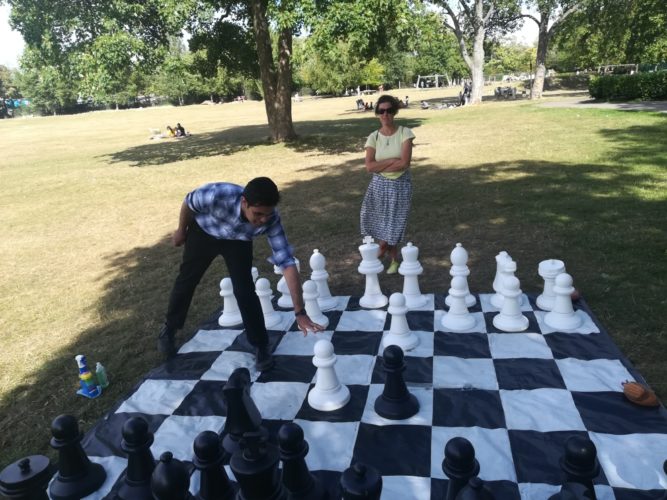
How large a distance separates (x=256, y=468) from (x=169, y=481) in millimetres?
255

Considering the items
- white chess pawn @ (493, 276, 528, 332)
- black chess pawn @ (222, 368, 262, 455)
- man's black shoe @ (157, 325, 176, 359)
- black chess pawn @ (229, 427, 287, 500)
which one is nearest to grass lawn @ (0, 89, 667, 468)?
man's black shoe @ (157, 325, 176, 359)

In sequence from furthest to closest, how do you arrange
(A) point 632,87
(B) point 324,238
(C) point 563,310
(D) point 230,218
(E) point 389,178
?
1. (A) point 632,87
2. (B) point 324,238
3. (E) point 389,178
4. (C) point 563,310
5. (D) point 230,218

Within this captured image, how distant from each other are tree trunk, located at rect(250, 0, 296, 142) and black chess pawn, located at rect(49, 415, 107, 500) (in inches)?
418

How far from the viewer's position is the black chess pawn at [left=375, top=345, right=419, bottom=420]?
201cm

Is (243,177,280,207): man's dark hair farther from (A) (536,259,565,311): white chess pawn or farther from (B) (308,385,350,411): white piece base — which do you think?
(A) (536,259,565,311): white chess pawn

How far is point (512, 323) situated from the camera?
2676mm

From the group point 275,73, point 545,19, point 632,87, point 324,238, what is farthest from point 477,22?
point 324,238

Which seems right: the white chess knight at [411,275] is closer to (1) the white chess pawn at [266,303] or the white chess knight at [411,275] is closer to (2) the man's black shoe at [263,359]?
(1) the white chess pawn at [266,303]

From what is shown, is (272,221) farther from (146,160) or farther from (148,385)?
(146,160)

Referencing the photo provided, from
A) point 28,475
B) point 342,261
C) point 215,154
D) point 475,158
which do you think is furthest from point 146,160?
point 28,475

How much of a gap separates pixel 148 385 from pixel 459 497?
175 centimetres

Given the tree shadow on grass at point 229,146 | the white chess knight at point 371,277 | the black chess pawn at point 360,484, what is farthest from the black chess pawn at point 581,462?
the tree shadow on grass at point 229,146

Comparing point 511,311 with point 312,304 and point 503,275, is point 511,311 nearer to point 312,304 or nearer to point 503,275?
point 503,275

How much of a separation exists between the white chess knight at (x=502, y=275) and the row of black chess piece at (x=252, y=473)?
Answer: 1.44 metres
